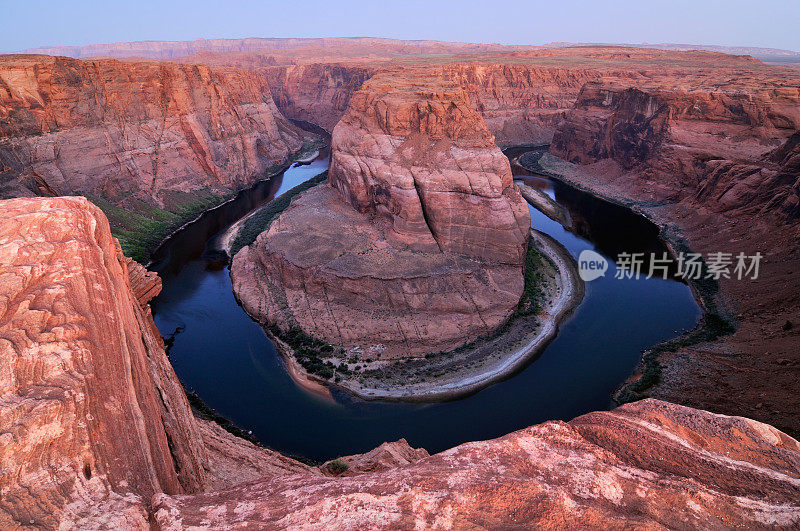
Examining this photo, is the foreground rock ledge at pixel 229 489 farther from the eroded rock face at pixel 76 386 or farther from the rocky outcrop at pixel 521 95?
the rocky outcrop at pixel 521 95

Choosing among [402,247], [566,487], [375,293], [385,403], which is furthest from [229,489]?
[402,247]

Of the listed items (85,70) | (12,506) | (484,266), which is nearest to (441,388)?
(484,266)

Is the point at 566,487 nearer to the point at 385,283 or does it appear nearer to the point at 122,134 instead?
the point at 385,283

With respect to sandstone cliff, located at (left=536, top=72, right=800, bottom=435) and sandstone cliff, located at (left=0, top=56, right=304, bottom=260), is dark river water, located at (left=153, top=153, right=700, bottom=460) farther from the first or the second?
sandstone cliff, located at (left=0, top=56, right=304, bottom=260)

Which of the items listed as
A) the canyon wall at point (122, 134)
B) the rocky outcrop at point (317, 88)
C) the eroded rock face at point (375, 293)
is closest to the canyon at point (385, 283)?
the eroded rock face at point (375, 293)

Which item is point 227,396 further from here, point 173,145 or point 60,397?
point 173,145
